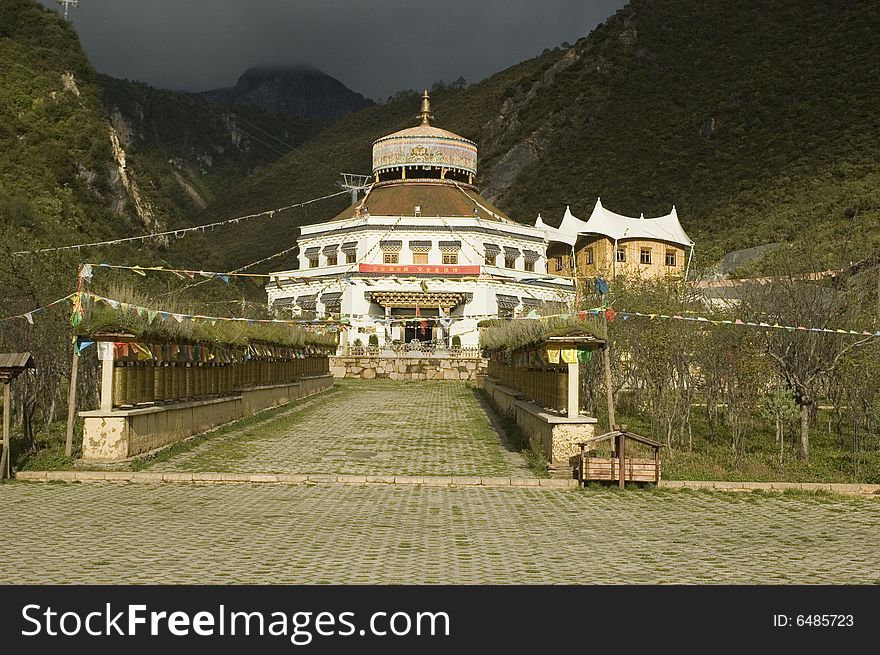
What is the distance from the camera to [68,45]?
7912cm

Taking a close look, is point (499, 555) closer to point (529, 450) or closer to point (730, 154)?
point (529, 450)

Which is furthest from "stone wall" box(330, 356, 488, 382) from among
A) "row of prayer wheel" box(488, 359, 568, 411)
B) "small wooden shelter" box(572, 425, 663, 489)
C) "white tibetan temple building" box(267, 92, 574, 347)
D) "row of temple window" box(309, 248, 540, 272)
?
"small wooden shelter" box(572, 425, 663, 489)

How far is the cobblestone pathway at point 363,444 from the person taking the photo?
17.4 metres

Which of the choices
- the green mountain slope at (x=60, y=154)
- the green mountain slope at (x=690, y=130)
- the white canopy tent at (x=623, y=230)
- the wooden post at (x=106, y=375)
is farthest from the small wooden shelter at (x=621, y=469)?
the white canopy tent at (x=623, y=230)

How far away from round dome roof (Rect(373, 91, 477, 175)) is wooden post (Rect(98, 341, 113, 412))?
58358mm

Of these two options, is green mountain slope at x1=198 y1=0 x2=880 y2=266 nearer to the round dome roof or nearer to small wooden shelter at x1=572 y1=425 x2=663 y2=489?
the round dome roof

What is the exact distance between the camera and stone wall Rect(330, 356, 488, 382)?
49438 millimetres

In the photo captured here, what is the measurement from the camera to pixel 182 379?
21094 millimetres

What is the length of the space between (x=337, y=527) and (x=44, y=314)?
15.9 meters

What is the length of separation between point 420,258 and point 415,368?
1751 centimetres

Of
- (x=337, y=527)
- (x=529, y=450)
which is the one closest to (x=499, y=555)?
(x=337, y=527)

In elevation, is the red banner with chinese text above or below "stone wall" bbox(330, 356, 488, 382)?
above

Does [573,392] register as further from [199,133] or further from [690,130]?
[199,133]

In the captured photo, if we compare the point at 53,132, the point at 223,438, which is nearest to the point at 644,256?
the point at 53,132
